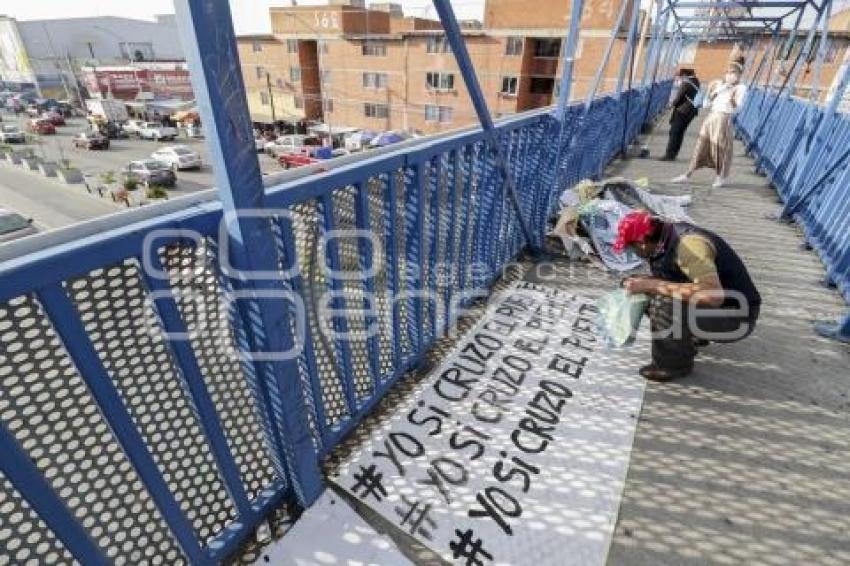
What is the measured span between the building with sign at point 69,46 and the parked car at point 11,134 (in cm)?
270

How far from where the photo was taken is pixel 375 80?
3244 cm

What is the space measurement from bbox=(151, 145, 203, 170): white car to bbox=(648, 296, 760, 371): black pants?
2484 centimetres

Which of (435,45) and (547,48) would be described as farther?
(435,45)

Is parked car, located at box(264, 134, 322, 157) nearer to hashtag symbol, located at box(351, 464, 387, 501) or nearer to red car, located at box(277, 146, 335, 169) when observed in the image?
red car, located at box(277, 146, 335, 169)

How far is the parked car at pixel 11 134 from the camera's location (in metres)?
24.4

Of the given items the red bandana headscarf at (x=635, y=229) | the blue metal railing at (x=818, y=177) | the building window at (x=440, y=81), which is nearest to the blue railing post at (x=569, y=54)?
the red bandana headscarf at (x=635, y=229)

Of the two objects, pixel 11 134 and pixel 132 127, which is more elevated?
pixel 11 134

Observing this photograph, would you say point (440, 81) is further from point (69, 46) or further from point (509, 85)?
point (69, 46)

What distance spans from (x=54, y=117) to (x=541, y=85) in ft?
122

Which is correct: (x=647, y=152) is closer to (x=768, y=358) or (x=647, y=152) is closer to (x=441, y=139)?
(x=768, y=358)

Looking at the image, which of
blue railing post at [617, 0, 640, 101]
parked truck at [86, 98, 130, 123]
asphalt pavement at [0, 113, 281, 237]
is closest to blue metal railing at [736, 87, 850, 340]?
blue railing post at [617, 0, 640, 101]

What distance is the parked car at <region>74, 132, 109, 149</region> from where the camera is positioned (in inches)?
1014

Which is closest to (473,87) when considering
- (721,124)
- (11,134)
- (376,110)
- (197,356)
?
(197,356)

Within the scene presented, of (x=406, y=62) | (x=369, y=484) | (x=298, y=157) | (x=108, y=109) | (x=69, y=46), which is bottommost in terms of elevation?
(x=298, y=157)
